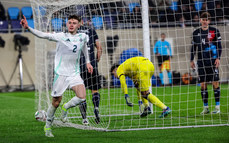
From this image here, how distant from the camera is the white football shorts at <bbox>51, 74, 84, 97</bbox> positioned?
6.19 meters

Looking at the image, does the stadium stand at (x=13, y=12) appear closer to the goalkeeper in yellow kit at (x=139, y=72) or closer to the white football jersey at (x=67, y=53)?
the goalkeeper in yellow kit at (x=139, y=72)

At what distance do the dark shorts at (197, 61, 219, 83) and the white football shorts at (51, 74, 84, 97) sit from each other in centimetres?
365

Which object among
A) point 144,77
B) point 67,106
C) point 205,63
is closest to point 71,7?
point 144,77

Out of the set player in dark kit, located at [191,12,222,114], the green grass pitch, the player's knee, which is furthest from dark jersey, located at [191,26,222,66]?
the player's knee

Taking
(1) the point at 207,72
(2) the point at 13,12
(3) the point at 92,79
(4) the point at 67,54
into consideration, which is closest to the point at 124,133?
(4) the point at 67,54

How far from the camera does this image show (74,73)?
6301 mm

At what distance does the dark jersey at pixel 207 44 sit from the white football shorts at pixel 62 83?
3.59 m

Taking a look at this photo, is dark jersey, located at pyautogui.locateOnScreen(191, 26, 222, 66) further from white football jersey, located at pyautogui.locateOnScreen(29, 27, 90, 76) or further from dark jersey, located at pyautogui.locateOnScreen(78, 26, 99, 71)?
white football jersey, located at pyautogui.locateOnScreen(29, 27, 90, 76)

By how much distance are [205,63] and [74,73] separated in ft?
12.6

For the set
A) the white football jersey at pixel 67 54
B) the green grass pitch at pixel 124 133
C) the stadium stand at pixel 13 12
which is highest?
the stadium stand at pixel 13 12

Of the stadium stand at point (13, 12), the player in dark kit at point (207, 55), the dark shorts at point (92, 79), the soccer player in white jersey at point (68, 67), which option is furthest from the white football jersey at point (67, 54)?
the stadium stand at point (13, 12)

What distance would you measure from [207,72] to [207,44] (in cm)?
64

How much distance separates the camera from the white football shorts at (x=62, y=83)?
20.3 feet

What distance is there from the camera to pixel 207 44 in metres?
8.88
